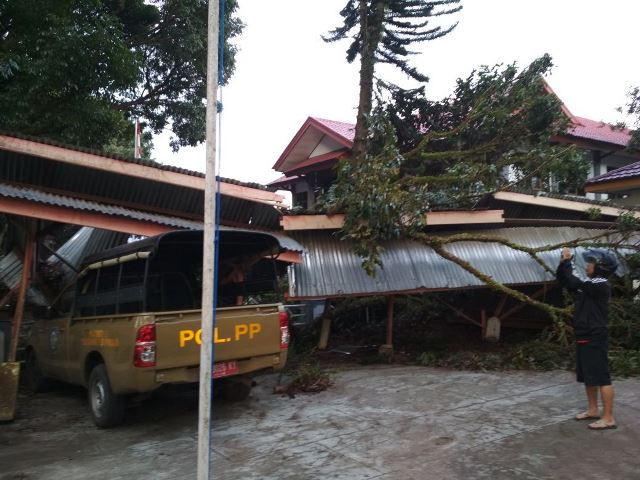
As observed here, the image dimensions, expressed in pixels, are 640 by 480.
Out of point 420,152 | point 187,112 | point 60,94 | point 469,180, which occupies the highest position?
point 187,112

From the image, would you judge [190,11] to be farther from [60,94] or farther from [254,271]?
[254,271]

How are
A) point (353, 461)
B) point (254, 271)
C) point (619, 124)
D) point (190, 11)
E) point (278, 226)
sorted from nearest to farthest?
1. point (353, 461)
2. point (254, 271)
3. point (278, 226)
4. point (190, 11)
5. point (619, 124)

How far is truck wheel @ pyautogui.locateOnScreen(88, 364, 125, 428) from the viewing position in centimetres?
575

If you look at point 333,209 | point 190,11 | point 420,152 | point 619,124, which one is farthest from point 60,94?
point 619,124

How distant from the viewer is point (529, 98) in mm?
10742

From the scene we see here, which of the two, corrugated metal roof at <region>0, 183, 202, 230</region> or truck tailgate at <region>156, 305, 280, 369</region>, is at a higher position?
corrugated metal roof at <region>0, 183, 202, 230</region>

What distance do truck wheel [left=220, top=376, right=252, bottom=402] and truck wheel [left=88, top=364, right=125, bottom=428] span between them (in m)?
1.30

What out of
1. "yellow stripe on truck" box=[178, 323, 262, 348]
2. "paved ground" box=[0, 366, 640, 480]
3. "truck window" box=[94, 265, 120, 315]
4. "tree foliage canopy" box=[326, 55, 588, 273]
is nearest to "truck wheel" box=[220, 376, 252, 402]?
"paved ground" box=[0, 366, 640, 480]

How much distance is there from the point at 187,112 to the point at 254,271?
25.8ft

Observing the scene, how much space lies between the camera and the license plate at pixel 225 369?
18.7 ft

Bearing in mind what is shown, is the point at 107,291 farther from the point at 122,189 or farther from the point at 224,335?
the point at 122,189

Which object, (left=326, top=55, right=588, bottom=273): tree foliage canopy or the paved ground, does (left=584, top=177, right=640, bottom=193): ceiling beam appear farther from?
the paved ground

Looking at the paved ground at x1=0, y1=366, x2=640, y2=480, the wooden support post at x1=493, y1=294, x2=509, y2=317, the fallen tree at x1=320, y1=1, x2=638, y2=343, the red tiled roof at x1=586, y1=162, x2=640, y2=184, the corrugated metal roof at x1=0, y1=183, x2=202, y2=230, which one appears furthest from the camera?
the red tiled roof at x1=586, y1=162, x2=640, y2=184

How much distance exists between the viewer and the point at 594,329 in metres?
4.95
